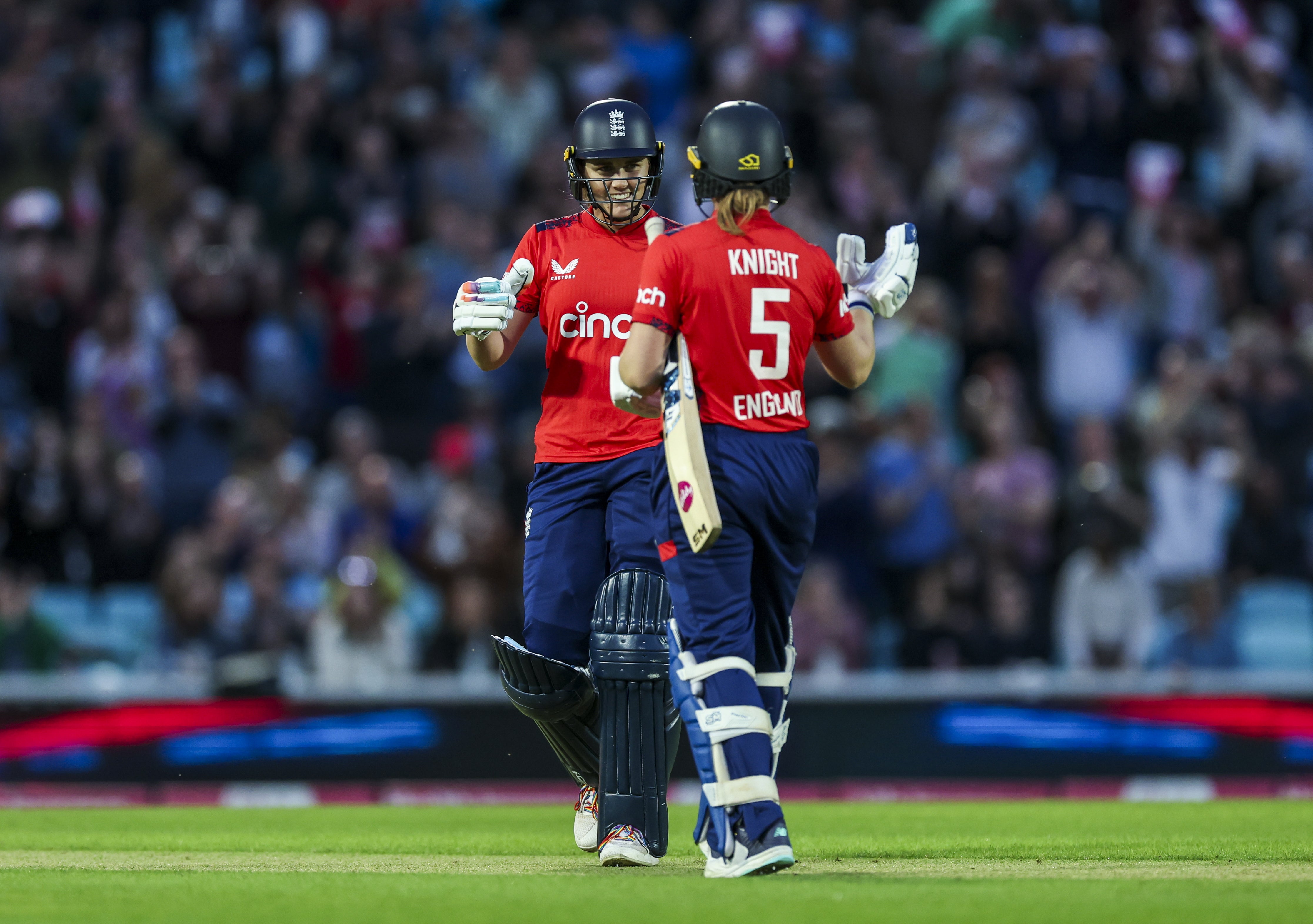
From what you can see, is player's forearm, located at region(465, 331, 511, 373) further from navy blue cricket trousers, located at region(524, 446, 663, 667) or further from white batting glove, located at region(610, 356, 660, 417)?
white batting glove, located at region(610, 356, 660, 417)

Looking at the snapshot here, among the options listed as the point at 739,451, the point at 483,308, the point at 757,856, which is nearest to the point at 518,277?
the point at 483,308

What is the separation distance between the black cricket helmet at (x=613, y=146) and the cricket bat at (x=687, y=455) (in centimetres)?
120

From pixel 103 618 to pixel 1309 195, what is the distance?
10447 mm

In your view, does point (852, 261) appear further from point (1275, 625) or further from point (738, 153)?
point (1275, 625)

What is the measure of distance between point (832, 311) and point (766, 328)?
30cm

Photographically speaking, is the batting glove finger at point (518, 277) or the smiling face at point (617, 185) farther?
the smiling face at point (617, 185)

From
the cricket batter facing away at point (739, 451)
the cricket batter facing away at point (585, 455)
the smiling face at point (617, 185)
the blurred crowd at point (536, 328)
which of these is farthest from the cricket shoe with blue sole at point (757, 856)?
the blurred crowd at point (536, 328)

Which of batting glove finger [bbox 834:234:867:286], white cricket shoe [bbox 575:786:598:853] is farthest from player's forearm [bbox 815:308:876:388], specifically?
white cricket shoe [bbox 575:786:598:853]

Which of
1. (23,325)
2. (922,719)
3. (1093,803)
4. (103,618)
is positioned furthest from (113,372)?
(1093,803)

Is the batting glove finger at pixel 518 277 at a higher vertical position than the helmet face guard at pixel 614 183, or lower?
lower

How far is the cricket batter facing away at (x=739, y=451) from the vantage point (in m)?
5.65

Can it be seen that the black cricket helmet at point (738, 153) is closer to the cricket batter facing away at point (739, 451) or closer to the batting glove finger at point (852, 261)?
the cricket batter facing away at point (739, 451)

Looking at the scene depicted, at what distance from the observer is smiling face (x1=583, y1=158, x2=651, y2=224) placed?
686 centimetres

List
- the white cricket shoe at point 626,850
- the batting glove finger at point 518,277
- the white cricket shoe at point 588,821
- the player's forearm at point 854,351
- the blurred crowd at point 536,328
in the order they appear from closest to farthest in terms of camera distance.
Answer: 1. the player's forearm at point 854,351
2. the white cricket shoe at point 626,850
3. the batting glove finger at point 518,277
4. the white cricket shoe at point 588,821
5. the blurred crowd at point 536,328
